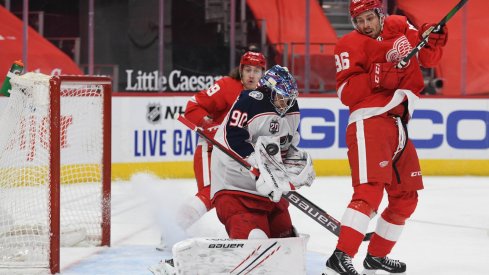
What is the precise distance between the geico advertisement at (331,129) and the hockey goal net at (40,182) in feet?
7.93

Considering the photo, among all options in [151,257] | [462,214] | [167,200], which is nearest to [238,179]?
[151,257]

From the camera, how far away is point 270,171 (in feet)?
10.3

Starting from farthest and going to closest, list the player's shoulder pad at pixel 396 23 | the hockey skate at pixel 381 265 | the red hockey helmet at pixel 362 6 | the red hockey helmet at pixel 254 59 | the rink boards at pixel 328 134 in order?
the rink boards at pixel 328 134 → the red hockey helmet at pixel 254 59 → the hockey skate at pixel 381 265 → the player's shoulder pad at pixel 396 23 → the red hockey helmet at pixel 362 6

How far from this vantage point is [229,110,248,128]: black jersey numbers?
323cm

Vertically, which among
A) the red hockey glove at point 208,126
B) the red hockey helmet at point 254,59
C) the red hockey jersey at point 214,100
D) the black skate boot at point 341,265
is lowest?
the black skate boot at point 341,265

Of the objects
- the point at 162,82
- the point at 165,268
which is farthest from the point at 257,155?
the point at 162,82

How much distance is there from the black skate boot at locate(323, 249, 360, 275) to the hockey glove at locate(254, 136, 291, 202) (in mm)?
288

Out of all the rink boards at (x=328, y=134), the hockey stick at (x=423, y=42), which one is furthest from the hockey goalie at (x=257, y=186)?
the rink boards at (x=328, y=134)

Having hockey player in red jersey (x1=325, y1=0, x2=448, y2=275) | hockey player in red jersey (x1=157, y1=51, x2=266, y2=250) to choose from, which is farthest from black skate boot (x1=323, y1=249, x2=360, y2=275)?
hockey player in red jersey (x1=157, y1=51, x2=266, y2=250)

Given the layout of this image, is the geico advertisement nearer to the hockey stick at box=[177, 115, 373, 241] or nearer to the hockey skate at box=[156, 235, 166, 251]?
the hockey skate at box=[156, 235, 166, 251]

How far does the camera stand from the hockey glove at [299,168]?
10.6 ft

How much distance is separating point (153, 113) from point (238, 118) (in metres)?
4.26

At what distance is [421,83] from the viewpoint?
138 inches

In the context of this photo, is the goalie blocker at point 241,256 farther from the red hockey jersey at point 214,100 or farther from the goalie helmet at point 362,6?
the red hockey jersey at point 214,100
